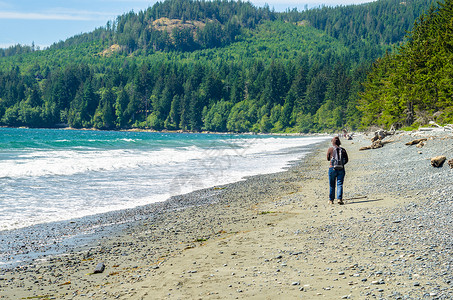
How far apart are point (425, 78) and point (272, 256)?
44474mm

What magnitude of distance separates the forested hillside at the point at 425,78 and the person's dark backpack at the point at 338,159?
96.6ft

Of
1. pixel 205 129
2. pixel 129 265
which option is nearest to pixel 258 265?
pixel 129 265

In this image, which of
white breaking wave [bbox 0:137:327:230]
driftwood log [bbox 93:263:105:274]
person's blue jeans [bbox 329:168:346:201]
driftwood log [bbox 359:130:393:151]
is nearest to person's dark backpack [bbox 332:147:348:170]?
person's blue jeans [bbox 329:168:346:201]

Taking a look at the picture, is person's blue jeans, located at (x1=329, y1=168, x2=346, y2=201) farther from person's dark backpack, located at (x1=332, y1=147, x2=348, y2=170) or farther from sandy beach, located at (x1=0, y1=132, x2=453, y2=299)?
sandy beach, located at (x1=0, y1=132, x2=453, y2=299)

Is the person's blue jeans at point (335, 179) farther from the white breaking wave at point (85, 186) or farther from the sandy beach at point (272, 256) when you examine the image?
the white breaking wave at point (85, 186)

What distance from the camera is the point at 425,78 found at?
44781 millimetres

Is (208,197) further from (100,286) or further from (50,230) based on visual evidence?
(100,286)

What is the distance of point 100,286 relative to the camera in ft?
21.2

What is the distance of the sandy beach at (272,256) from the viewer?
18.8 ft

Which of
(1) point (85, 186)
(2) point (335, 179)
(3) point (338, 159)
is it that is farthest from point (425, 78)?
(1) point (85, 186)

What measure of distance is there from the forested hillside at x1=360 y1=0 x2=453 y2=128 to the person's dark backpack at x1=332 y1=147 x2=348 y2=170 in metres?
29.4

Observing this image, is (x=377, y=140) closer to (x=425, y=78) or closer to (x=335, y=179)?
(x=425, y=78)

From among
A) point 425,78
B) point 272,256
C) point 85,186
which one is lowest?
point 85,186

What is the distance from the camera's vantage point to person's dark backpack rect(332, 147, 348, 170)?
12078 mm
